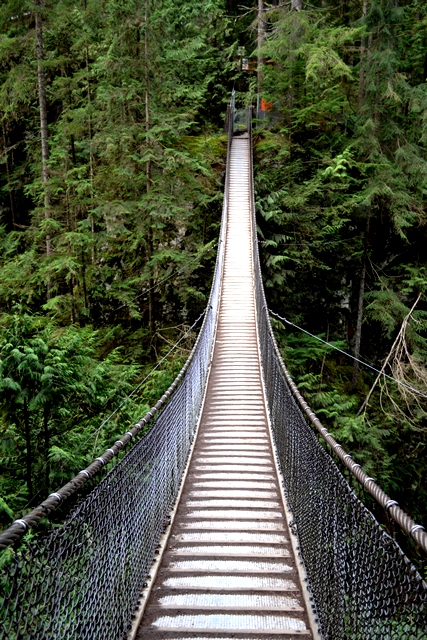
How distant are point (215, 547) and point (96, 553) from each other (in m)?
1.48

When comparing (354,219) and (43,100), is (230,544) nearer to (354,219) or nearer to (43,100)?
(354,219)

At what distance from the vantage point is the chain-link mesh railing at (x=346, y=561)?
5.21 ft

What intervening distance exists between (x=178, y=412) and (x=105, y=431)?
1766mm

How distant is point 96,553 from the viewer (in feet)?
7.07

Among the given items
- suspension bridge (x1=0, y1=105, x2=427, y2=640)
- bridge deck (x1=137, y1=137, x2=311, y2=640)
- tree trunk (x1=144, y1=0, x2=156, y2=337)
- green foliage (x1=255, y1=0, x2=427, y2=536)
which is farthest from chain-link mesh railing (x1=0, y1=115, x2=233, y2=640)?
tree trunk (x1=144, y1=0, x2=156, y2=337)

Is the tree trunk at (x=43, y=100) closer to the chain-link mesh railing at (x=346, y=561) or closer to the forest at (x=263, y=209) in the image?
the forest at (x=263, y=209)

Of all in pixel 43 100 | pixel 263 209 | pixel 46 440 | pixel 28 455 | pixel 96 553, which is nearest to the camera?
pixel 96 553

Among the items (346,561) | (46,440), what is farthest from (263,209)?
(346,561)

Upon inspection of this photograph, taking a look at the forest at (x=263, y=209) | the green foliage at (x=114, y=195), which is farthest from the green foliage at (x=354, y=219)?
the green foliage at (x=114, y=195)

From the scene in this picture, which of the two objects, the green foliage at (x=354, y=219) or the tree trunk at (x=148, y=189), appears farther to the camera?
the tree trunk at (x=148, y=189)

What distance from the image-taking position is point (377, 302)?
10.9 meters

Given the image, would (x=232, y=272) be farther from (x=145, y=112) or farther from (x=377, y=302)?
(x=145, y=112)

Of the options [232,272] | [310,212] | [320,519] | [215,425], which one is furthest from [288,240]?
[320,519]

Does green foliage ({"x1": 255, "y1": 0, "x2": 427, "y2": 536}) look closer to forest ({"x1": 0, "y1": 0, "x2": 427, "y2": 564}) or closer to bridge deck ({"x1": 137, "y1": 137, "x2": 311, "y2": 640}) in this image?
forest ({"x1": 0, "y1": 0, "x2": 427, "y2": 564})
